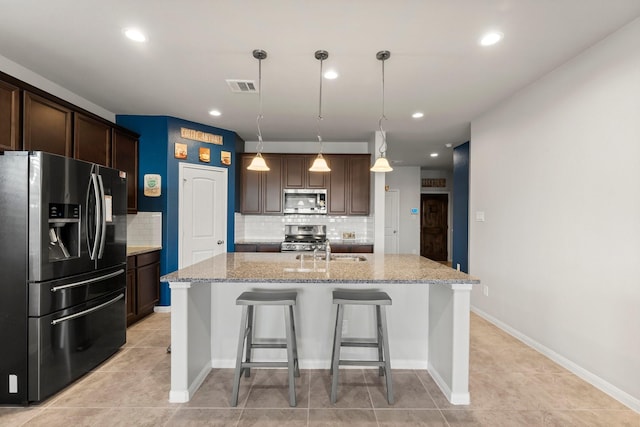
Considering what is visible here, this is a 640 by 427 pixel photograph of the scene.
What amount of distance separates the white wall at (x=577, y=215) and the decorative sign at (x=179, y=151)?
13.3 ft

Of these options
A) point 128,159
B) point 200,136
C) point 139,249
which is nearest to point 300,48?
point 200,136

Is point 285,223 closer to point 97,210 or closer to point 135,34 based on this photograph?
point 97,210

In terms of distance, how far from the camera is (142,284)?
3662 mm

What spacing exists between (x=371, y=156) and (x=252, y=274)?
357 cm

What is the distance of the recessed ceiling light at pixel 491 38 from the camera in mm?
2229

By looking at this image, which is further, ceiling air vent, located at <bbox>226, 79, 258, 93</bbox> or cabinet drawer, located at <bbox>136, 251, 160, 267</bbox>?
cabinet drawer, located at <bbox>136, 251, 160, 267</bbox>

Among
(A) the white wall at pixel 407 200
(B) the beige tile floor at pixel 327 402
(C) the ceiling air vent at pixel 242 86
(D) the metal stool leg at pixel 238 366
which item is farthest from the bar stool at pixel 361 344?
(A) the white wall at pixel 407 200

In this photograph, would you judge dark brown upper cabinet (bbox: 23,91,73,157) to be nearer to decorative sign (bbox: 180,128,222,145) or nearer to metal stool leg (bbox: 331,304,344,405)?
decorative sign (bbox: 180,128,222,145)

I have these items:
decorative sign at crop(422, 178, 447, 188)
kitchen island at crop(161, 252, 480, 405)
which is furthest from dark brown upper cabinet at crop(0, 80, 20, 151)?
decorative sign at crop(422, 178, 447, 188)

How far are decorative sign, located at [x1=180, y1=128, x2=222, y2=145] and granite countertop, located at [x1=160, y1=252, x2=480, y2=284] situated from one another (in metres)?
2.32

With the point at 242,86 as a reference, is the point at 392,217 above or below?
below

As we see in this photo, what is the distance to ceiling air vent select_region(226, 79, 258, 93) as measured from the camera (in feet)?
9.90

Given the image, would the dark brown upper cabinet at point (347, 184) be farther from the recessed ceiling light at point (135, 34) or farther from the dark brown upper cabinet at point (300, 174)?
the recessed ceiling light at point (135, 34)

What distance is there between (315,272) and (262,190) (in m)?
3.32
